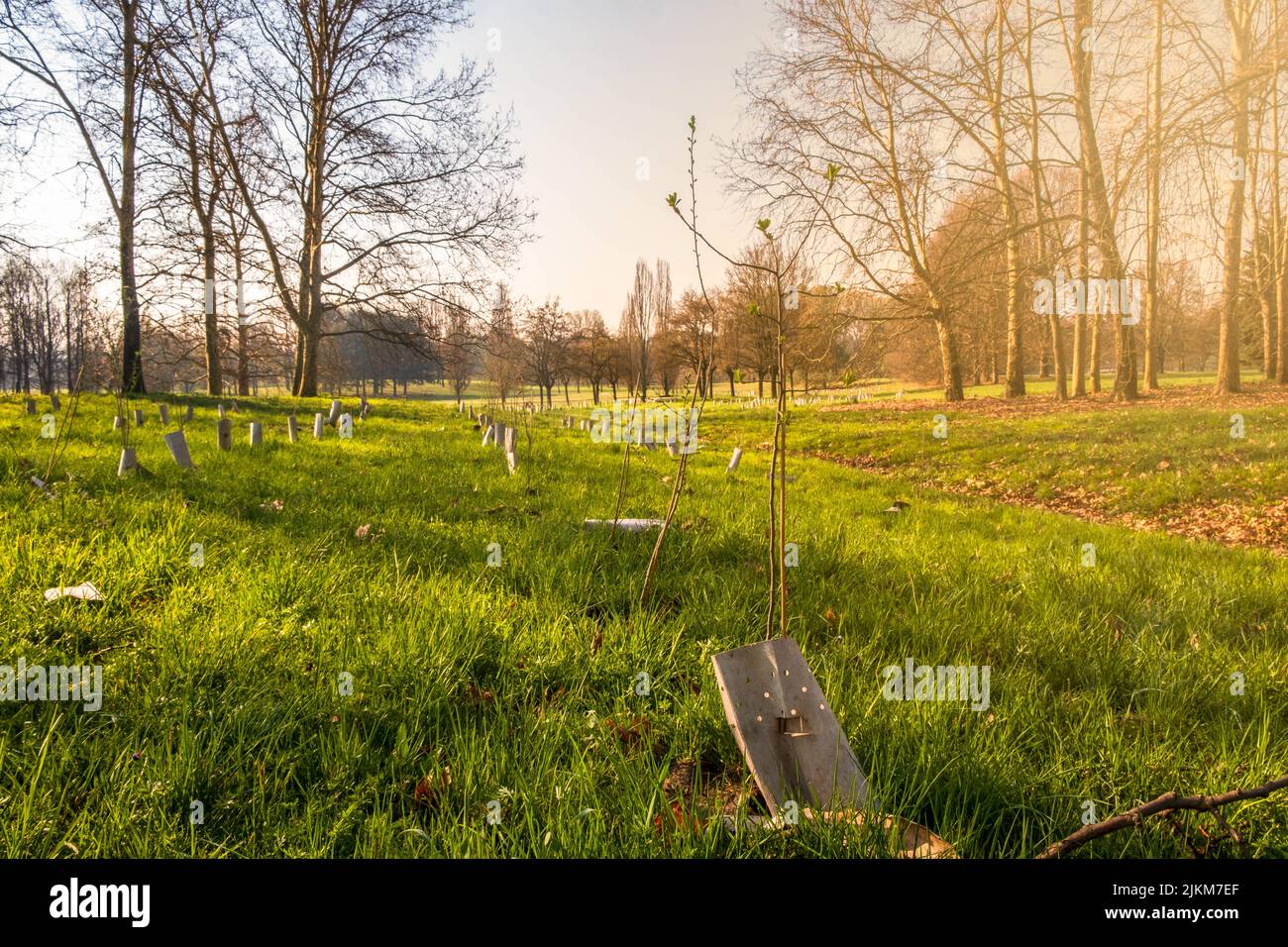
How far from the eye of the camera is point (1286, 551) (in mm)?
5625

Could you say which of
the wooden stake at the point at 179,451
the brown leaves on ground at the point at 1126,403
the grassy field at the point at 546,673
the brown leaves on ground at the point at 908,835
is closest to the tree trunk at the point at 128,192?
the wooden stake at the point at 179,451

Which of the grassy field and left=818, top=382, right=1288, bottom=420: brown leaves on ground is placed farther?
left=818, top=382, right=1288, bottom=420: brown leaves on ground

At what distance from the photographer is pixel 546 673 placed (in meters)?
2.30

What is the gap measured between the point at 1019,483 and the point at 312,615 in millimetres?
10205

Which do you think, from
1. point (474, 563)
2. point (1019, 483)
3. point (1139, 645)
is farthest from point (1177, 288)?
point (474, 563)

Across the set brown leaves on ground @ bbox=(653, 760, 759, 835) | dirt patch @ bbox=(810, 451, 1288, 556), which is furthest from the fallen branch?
dirt patch @ bbox=(810, 451, 1288, 556)

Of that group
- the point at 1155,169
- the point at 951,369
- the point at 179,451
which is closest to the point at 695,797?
the point at 179,451

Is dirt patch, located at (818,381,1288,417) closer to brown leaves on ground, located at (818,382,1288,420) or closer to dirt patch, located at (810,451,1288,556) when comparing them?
brown leaves on ground, located at (818,382,1288,420)

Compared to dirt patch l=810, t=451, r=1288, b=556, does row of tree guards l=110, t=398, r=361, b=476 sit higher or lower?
higher

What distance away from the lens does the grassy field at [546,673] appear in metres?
1.53

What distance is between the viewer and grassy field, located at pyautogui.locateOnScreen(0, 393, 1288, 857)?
1.53m

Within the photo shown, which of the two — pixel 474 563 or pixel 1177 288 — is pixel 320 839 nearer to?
pixel 474 563

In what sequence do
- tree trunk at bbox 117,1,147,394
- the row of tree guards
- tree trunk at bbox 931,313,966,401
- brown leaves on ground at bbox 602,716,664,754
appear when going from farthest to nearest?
tree trunk at bbox 931,313,966,401 < tree trunk at bbox 117,1,147,394 < the row of tree guards < brown leaves on ground at bbox 602,716,664,754

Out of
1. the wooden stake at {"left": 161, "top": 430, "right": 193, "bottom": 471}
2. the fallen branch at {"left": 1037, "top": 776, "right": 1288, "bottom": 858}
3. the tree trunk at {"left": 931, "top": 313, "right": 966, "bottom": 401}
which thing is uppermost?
the tree trunk at {"left": 931, "top": 313, "right": 966, "bottom": 401}
